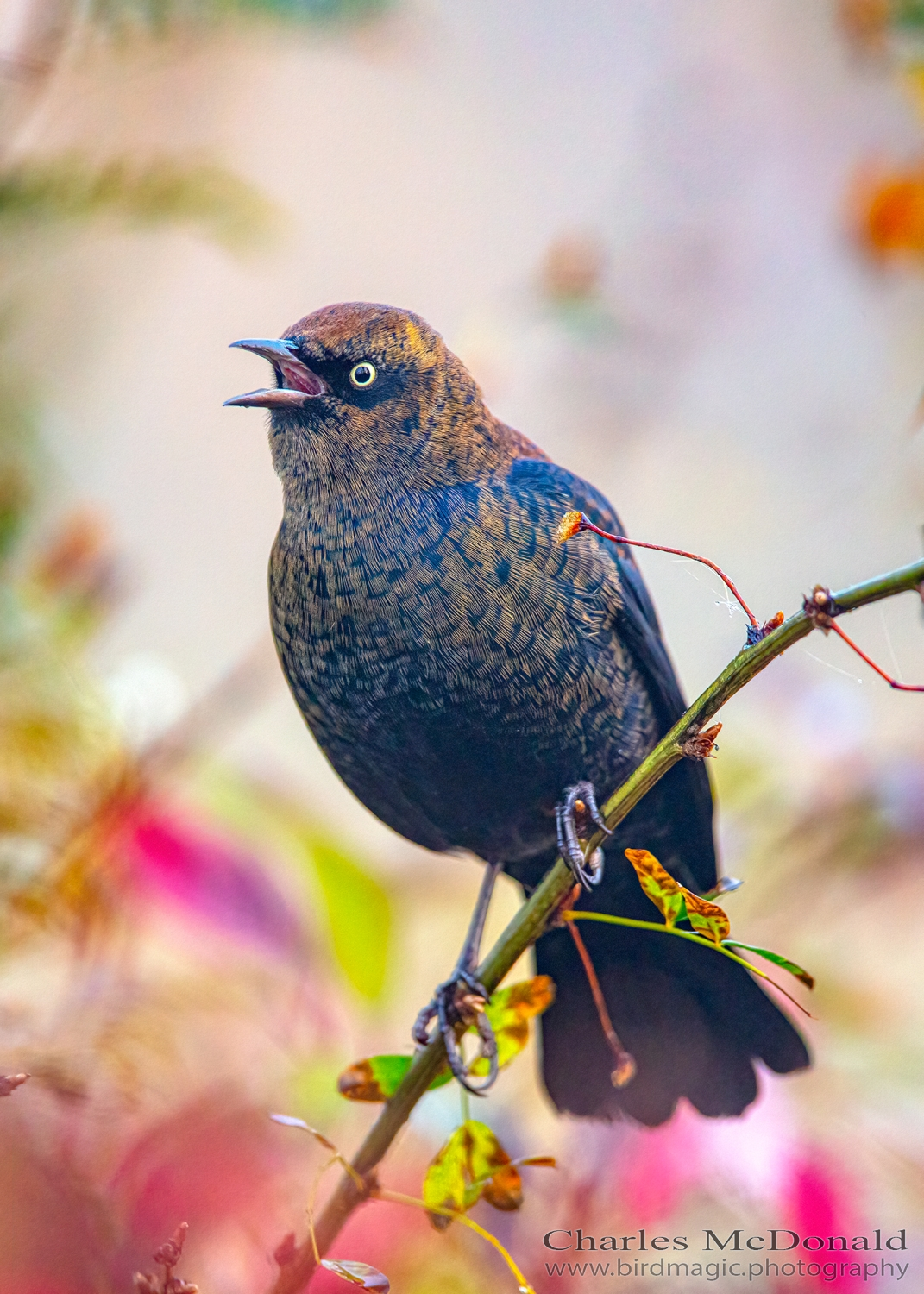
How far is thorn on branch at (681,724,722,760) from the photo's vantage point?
0.63 m

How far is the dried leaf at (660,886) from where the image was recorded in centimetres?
66

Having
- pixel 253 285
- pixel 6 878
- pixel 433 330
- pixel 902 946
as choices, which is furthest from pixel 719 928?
pixel 253 285

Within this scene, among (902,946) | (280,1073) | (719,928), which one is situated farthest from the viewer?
(902,946)

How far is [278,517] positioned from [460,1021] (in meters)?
0.83

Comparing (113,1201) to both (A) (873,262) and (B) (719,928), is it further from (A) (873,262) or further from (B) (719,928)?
(A) (873,262)

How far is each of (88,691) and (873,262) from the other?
1.39m

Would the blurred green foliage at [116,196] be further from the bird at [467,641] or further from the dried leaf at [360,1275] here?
the dried leaf at [360,1275]

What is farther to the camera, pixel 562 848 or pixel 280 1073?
pixel 280 1073

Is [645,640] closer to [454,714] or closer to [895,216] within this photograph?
[454,714]

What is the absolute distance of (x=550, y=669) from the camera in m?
0.96

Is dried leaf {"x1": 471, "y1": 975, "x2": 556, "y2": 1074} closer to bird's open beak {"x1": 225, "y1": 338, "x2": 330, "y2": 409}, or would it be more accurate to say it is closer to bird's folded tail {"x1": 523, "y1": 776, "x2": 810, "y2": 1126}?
bird's folded tail {"x1": 523, "y1": 776, "x2": 810, "y2": 1126}

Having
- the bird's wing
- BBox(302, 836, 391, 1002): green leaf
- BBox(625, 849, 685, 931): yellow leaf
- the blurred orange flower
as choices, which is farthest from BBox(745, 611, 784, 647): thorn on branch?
the blurred orange flower

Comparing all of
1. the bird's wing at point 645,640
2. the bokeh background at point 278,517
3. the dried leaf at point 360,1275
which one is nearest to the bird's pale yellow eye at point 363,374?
the bird's wing at point 645,640

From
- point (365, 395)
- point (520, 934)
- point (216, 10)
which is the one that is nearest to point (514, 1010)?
point (520, 934)
